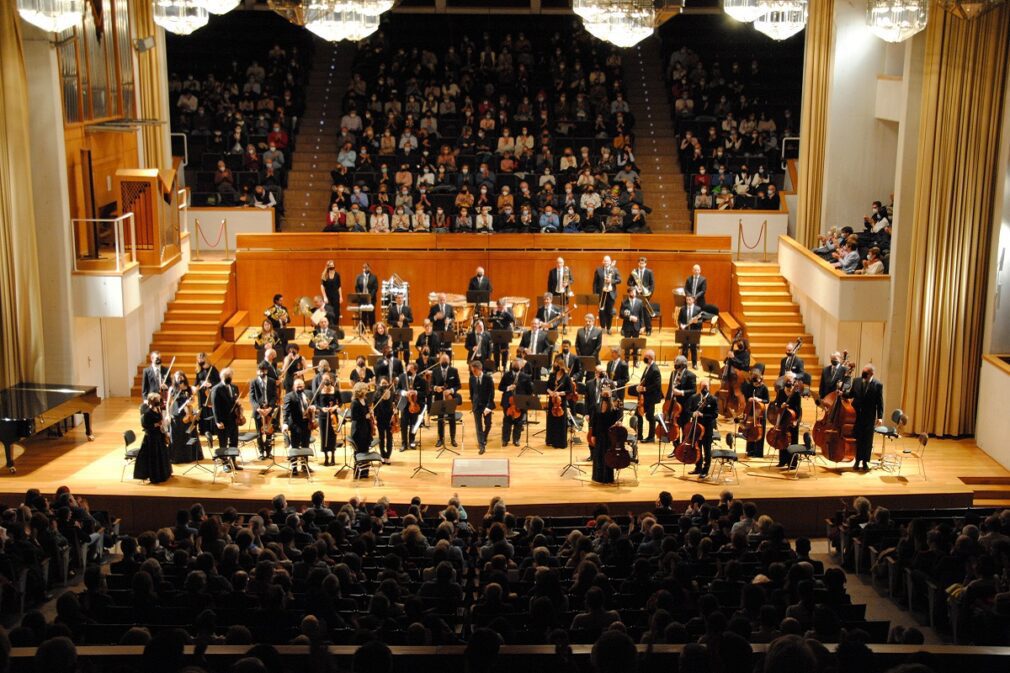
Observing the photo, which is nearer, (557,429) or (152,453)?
(152,453)

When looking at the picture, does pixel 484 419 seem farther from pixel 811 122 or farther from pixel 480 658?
pixel 480 658

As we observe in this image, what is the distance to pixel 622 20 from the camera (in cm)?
1096

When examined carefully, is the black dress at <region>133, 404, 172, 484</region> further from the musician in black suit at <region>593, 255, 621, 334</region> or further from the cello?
the musician in black suit at <region>593, 255, 621, 334</region>

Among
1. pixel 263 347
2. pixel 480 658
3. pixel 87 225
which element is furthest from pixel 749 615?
pixel 87 225

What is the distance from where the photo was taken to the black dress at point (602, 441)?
1349 centimetres

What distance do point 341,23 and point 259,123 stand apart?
1137 cm

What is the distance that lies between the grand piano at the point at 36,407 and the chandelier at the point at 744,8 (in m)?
9.26

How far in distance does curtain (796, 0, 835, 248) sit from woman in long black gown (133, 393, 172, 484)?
11.2 m

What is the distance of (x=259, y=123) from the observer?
22.4 metres

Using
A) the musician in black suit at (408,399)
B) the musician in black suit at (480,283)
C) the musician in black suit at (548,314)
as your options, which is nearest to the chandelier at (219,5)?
the musician in black suit at (408,399)

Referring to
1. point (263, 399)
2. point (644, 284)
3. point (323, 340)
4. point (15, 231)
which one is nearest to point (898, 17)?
point (644, 284)

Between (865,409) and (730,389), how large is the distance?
2.00 metres

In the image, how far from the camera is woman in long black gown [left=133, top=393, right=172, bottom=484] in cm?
1342

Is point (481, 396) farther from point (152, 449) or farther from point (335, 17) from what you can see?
point (335, 17)
